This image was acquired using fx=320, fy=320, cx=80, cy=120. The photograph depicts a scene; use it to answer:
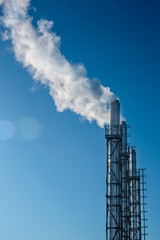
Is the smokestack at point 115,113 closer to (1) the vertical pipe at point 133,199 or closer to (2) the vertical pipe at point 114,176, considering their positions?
(2) the vertical pipe at point 114,176

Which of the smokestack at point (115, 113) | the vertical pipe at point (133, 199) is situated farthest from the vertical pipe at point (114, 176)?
the vertical pipe at point (133, 199)

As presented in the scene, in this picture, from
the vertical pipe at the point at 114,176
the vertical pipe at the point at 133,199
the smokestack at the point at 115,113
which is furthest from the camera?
the vertical pipe at the point at 133,199

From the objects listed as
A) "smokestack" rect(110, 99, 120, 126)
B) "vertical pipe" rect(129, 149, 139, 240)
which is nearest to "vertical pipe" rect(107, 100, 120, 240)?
"smokestack" rect(110, 99, 120, 126)

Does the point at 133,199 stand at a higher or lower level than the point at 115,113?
lower

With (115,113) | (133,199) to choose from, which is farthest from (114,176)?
(133,199)

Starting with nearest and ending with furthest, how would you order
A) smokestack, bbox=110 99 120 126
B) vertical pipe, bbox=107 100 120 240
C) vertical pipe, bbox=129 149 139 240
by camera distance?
1. vertical pipe, bbox=107 100 120 240
2. smokestack, bbox=110 99 120 126
3. vertical pipe, bbox=129 149 139 240

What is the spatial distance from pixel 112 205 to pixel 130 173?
17.9m

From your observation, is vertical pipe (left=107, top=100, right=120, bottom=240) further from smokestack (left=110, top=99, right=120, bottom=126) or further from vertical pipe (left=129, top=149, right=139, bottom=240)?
vertical pipe (left=129, top=149, right=139, bottom=240)

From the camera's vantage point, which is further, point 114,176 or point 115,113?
point 115,113

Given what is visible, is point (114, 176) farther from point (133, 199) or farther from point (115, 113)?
point (133, 199)

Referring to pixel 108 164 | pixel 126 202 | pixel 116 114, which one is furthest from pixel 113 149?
pixel 126 202

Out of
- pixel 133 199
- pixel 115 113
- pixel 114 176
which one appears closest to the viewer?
pixel 114 176

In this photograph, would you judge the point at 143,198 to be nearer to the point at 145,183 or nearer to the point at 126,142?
the point at 145,183

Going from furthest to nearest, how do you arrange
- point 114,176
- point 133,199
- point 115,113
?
point 133,199 → point 115,113 → point 114,176
